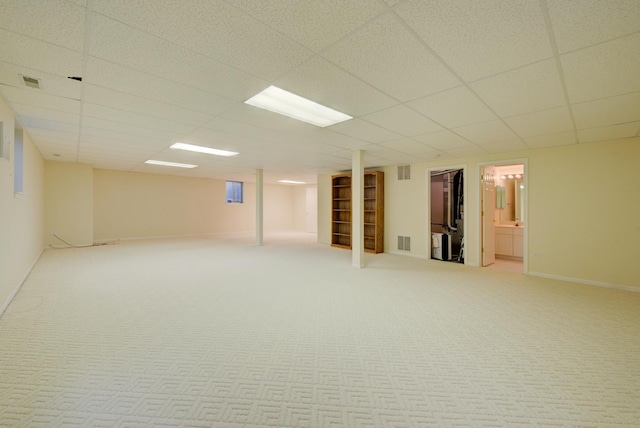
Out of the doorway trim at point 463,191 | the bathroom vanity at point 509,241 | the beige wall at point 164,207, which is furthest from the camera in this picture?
the beige wall at point 164,207

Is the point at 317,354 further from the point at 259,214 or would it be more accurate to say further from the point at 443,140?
the point at 259,214

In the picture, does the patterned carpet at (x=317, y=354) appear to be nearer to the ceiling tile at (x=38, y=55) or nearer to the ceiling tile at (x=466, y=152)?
the ceiling tile at (x=38, y=55)

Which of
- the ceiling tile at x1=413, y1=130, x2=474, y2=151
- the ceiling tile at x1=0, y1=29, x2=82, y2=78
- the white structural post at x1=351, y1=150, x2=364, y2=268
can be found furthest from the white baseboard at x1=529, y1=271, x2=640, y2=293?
the ceiling tile at x1=0, y1=29, x2=82, y2=78

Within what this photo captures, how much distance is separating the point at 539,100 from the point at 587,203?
9.62 ft

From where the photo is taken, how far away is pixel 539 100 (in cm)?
276

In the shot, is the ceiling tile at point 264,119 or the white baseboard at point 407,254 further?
the white baseboard at point 407,254

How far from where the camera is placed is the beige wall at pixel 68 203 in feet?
23.9

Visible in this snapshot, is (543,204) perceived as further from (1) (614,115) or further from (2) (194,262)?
(2) (194,262)

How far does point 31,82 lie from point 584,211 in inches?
295

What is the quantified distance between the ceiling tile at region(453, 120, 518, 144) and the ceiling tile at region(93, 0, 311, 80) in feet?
9.22

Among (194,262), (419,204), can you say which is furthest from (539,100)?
(194,262)

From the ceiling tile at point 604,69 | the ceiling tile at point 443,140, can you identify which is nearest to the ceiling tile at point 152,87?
the ceiling tile at point 604,69

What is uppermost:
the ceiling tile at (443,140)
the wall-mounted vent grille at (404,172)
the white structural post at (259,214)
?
the ceiling tile at (443,140)

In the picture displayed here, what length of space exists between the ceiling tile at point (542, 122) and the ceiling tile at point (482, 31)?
1.49 meters
